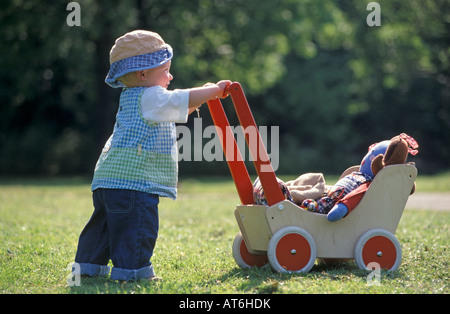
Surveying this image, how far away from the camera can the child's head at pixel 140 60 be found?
3.81 metres

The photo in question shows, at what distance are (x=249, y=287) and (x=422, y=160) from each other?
2300 centimetres

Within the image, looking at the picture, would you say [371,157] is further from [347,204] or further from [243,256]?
[243,256]

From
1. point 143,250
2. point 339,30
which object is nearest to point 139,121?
point 143,250

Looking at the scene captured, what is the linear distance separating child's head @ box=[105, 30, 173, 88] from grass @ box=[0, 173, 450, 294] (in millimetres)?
1364

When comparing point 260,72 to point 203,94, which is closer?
point 203,94

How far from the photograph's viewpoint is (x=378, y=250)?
13.0ft

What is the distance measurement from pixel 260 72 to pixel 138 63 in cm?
1506

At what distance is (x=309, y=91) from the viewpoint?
24.0 m

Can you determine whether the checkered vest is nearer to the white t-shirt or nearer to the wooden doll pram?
the white t-shirt

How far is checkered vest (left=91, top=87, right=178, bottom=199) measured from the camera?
12.3 feet

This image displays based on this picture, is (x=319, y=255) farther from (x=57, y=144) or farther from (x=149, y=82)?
(x=57, y=144)
